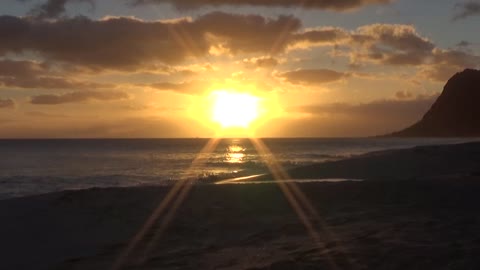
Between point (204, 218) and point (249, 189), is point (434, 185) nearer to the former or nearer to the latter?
point (249, 189)

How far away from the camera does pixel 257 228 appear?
11.3 m

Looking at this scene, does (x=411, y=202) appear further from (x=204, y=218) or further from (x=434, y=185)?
(x=204, y=218)

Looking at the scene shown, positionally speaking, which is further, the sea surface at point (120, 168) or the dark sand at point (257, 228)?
the sea surface at point (120, 168)

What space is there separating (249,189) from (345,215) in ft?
14.5

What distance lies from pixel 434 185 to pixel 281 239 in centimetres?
715

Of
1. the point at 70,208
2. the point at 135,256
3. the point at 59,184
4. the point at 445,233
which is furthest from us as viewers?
the point at 59,184

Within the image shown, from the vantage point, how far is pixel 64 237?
12.0m

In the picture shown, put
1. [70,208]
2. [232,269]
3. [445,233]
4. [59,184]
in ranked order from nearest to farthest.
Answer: [232,269] → [445,233] → [70,208] → [59,184]

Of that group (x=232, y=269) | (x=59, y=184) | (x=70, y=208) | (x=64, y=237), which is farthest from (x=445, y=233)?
(x=59, y=184)

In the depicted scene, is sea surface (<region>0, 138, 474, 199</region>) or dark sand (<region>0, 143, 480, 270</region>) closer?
dark sand (<region>0, 143, 480, 270</region>)

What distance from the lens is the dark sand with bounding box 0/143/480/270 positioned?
810cm

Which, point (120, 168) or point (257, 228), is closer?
point (257, 228)

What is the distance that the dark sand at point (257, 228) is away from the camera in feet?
26.6

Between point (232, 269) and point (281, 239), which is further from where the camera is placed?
point (281, 239)
